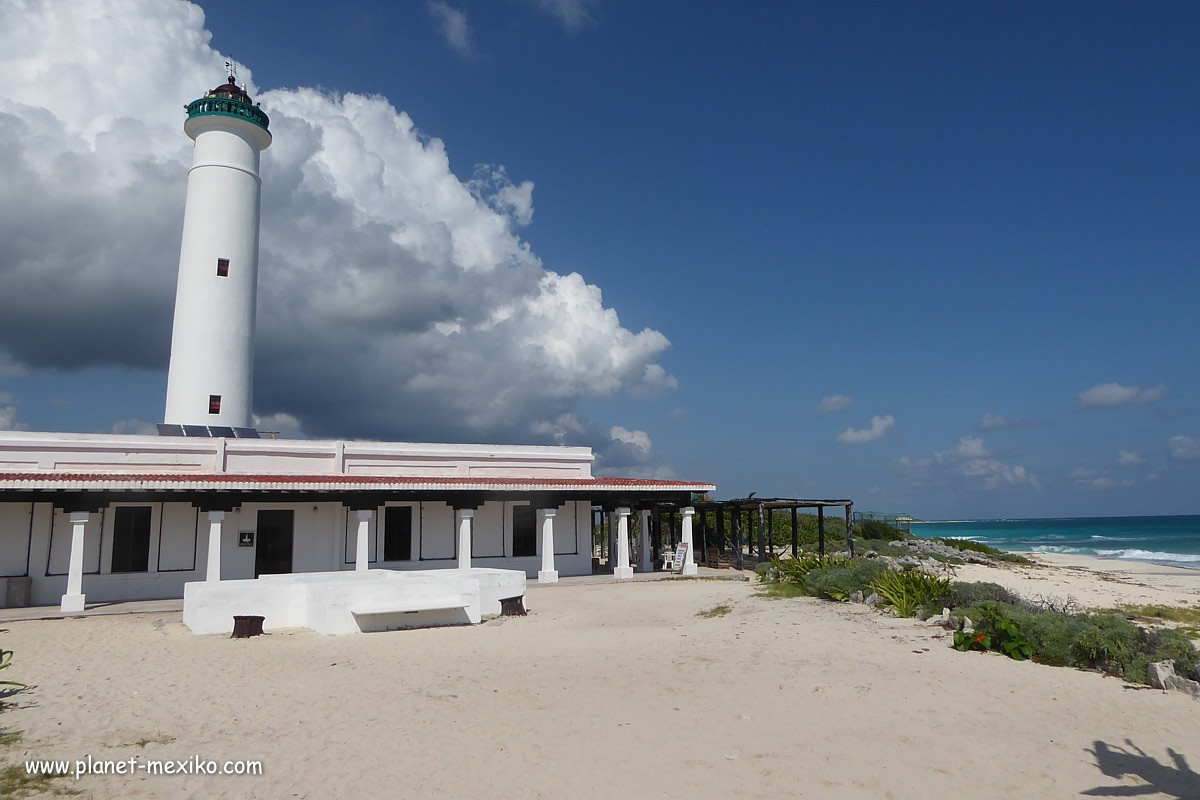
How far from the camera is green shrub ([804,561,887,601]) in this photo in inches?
605

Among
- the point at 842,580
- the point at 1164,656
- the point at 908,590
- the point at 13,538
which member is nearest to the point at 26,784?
the point at 1164,656

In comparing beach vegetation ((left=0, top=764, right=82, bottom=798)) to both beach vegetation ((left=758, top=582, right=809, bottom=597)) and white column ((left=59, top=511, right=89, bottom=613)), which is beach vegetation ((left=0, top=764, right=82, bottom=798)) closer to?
white column ((left=59, top=511, right=89, bottom=613))

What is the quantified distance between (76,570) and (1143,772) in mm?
17500

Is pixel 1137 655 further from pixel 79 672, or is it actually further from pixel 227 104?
pixel 227 104

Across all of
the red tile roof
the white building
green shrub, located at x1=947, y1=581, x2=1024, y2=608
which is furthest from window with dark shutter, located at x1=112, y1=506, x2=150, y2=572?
green shrub, located at x1=947, y1=581, x2=1024, y2=608

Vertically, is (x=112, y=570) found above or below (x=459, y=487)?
below

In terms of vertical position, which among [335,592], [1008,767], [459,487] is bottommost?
[1008,767]

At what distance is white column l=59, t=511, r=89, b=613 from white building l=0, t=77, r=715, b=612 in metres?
0.04

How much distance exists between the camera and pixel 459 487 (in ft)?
63.8

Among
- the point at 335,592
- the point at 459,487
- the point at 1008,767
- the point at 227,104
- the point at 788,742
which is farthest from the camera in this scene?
the point at 227,104

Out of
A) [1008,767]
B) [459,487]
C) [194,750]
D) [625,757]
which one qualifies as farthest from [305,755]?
[459,487]

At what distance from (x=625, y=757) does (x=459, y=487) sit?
13506 mm

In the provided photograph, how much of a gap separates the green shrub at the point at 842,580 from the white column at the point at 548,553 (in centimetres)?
671

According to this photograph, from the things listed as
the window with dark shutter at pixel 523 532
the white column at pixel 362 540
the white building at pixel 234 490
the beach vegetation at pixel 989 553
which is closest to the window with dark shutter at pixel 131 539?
the white building at pixel 234 490
